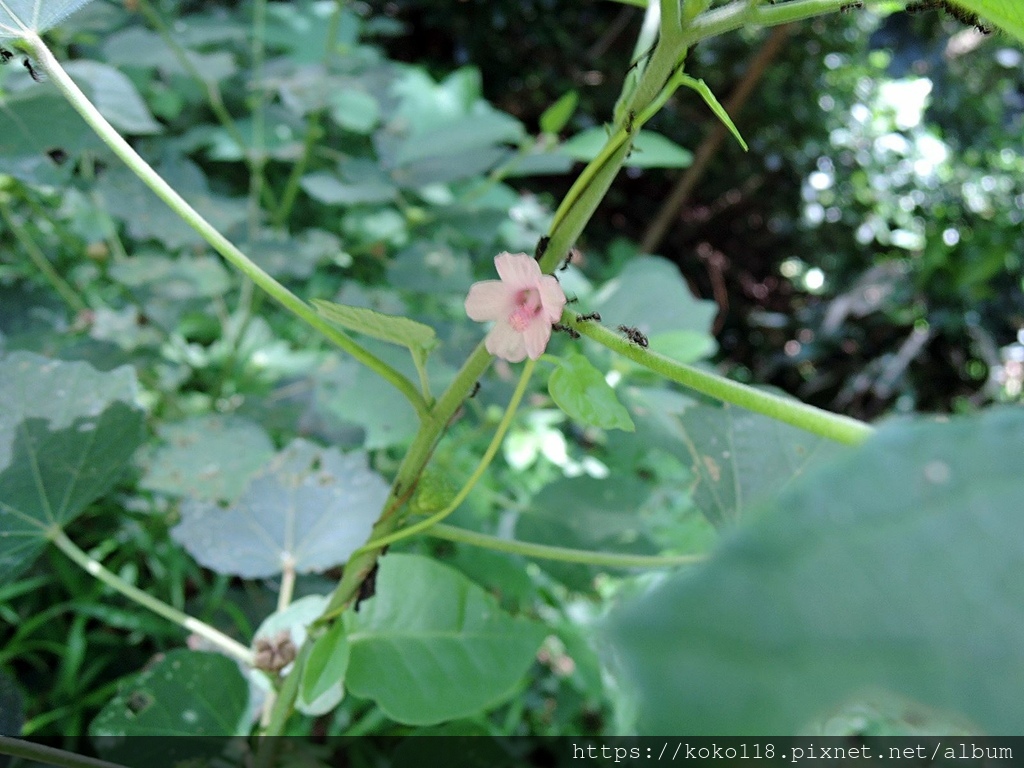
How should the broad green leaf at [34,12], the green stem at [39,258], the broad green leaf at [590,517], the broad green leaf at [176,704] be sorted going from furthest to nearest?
1. the green stem at [39,258]
2. the broad green leaf at [590,517]
3. the broad green leaf at [176,704]
4. the broad green leaf at [34,12]

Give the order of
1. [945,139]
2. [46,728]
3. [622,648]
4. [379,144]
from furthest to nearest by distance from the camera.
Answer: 1. [945,139]
2. [379,144]
3. [46,728]
4. [622,648]

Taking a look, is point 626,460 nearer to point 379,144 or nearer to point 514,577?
point 514,577

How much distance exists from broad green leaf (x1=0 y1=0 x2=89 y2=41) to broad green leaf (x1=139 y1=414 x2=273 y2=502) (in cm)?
44

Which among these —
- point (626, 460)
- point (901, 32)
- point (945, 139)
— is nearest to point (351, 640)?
point (626, 460)

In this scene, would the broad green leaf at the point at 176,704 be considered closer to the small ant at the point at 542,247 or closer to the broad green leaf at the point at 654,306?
the small ant at the point at 542,247

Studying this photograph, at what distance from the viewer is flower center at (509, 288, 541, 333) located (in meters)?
0.33

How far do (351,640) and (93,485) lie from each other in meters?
0.23

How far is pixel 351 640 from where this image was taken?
432 millimetres

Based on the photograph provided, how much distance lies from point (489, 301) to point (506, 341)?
2 centimetres

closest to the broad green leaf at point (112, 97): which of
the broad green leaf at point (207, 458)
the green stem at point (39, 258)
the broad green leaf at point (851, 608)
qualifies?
the green stem at point (39, 258)

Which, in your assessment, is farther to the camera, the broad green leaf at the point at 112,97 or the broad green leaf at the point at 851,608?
the broad green leaf at the point at 112,97

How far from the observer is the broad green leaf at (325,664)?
1.25ft

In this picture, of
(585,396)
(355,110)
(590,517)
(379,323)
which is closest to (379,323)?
(379,323)

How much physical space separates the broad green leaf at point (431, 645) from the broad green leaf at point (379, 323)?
0.18 m
